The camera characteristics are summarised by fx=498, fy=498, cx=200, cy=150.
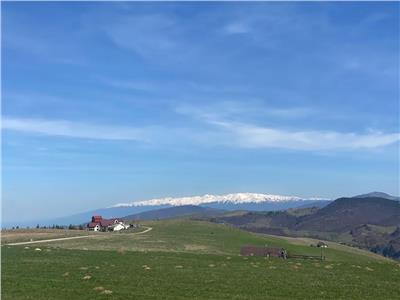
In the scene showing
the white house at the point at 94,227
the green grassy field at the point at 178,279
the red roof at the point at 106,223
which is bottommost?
the green grassy field at the point at 178,279

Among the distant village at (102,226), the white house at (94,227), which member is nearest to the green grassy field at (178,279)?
the distant village at (102,226)

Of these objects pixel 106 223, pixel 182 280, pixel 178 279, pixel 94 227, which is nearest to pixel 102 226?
pixel 94 227

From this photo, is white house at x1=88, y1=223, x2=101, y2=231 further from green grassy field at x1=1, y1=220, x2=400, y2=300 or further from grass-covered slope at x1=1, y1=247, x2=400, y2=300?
grass-covered slope at x1=1, y1=247, x2=400, y2=300

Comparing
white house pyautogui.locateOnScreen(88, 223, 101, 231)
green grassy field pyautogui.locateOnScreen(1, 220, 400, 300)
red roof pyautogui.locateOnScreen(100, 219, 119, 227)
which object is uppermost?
red roof pyautogui.locateOnScreen(100, 219, 119, 227)

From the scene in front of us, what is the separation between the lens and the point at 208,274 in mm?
39250

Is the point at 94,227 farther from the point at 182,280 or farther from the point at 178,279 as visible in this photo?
the point at 182,280

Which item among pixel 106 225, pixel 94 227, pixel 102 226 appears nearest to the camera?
pixel 94 227

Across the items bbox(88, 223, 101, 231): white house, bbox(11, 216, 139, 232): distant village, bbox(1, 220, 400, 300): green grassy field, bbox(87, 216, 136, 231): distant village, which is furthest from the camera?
bbox(88, 223, 101, 231): white house

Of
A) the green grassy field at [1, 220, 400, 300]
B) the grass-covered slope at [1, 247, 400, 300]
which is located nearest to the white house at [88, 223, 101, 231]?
the green grassy field at [1, 220, 400, 300]

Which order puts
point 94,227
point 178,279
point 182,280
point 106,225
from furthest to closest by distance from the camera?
point 106,225 < point 94,227 < point 178,279 < point 182,280

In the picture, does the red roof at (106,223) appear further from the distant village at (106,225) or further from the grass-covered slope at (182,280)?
the grass-covered slope at (182,280)

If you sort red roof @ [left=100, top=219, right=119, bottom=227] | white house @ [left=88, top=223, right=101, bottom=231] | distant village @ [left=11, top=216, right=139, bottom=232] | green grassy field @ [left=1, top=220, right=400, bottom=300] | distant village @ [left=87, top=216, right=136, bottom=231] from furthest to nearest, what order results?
1. red roof @ [left=100, top=219, right=119, bottom=227]
2. white house @ [left=88, top=223, right=101, bottom=231]
3. distant village @ [left=87, top=216, right=136, bottom=231]
4. distant village @ [left=11, top=216, right=139, bottom=232]
5. green grassy field @ [left=1, top=220, right=400, bottom=300]

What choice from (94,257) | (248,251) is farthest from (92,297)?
(248,251)

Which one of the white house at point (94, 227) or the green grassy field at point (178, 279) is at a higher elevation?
the white house at point (94, 227)
